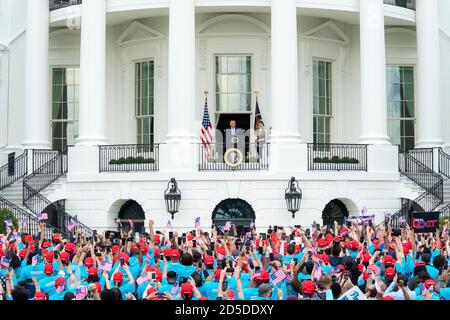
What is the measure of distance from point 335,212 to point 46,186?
10458 mm

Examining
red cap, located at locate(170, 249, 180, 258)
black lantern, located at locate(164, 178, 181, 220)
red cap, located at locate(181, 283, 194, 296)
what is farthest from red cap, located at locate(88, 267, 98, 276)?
black lantern, located at locate(164, 178, 181, 220)

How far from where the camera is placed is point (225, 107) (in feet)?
121

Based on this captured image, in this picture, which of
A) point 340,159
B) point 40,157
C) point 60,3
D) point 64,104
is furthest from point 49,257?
point 64,104

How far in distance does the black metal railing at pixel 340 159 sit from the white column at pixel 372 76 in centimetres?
51

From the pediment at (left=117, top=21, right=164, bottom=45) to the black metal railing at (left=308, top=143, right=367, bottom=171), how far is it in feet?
26.1

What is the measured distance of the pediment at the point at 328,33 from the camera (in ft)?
122

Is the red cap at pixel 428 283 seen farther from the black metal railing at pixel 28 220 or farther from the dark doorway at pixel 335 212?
the dark doorway at pixel 335 212

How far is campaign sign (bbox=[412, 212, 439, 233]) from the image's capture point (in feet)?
72.4

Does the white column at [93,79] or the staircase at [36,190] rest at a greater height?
the white column at [93,79]

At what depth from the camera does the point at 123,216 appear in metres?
33.7

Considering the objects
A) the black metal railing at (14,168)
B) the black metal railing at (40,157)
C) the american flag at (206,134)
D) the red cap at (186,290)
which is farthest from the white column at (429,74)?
the red cap at (186,290)

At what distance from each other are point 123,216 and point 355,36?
1256 centimetres

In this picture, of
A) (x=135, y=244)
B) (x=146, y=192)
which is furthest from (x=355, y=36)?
(x=135, y=244)

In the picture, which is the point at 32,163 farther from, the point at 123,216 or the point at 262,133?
the point at 262,133
